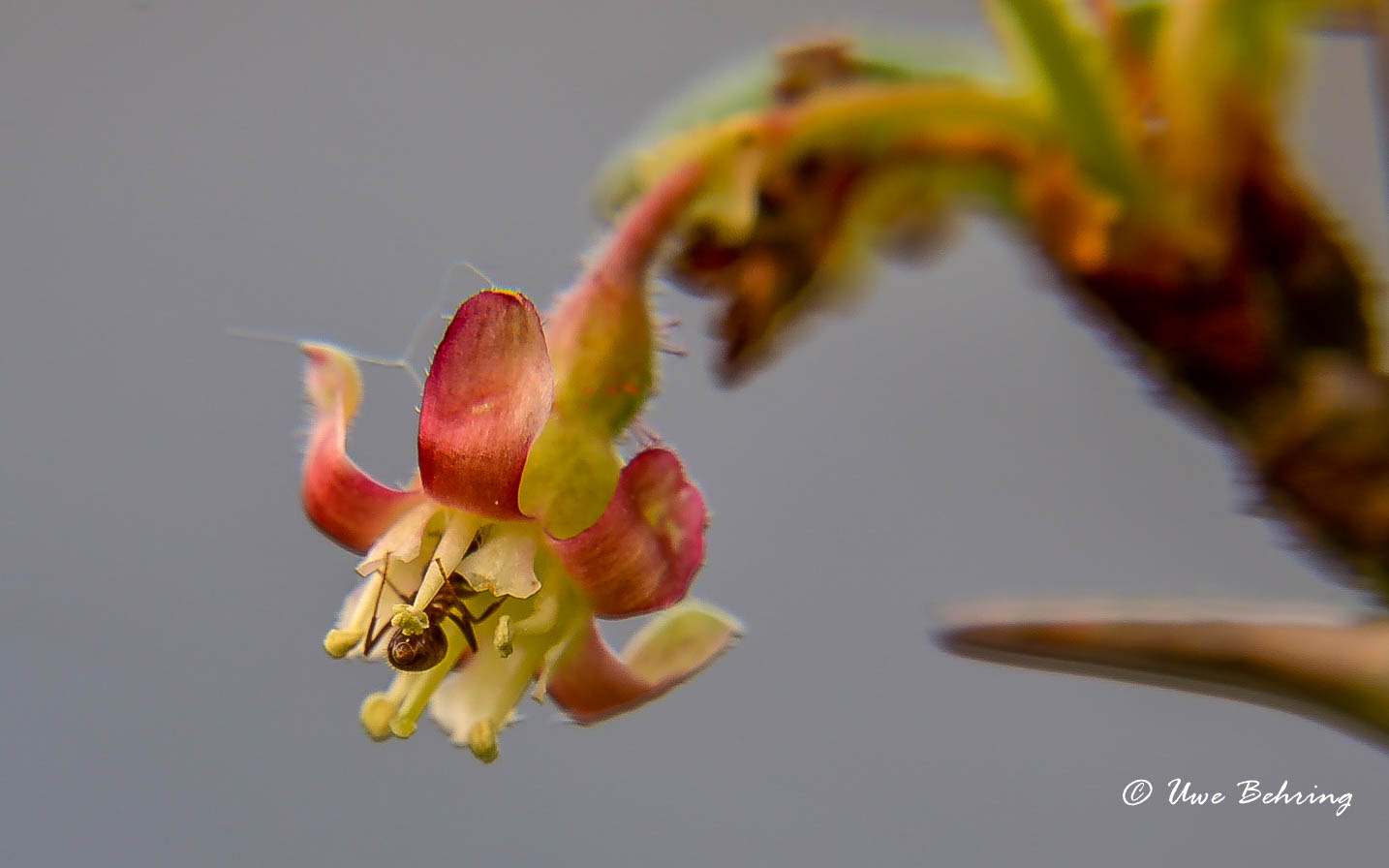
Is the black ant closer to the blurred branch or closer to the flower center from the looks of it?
the flower center

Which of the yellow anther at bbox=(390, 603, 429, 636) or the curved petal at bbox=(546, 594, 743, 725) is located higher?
the curved petal at bbox=(546, 594, 743, 725)

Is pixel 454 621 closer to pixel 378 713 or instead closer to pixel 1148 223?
pixel 378 713

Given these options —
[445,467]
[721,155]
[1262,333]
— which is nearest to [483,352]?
[445,467]

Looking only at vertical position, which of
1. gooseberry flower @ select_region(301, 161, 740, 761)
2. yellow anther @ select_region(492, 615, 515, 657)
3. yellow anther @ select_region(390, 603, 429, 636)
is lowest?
yellow anther @ select_region(390, 603, 429, 636)

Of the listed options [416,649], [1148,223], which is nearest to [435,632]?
[416,649]

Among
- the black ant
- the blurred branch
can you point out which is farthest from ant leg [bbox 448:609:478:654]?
the blurred branch
